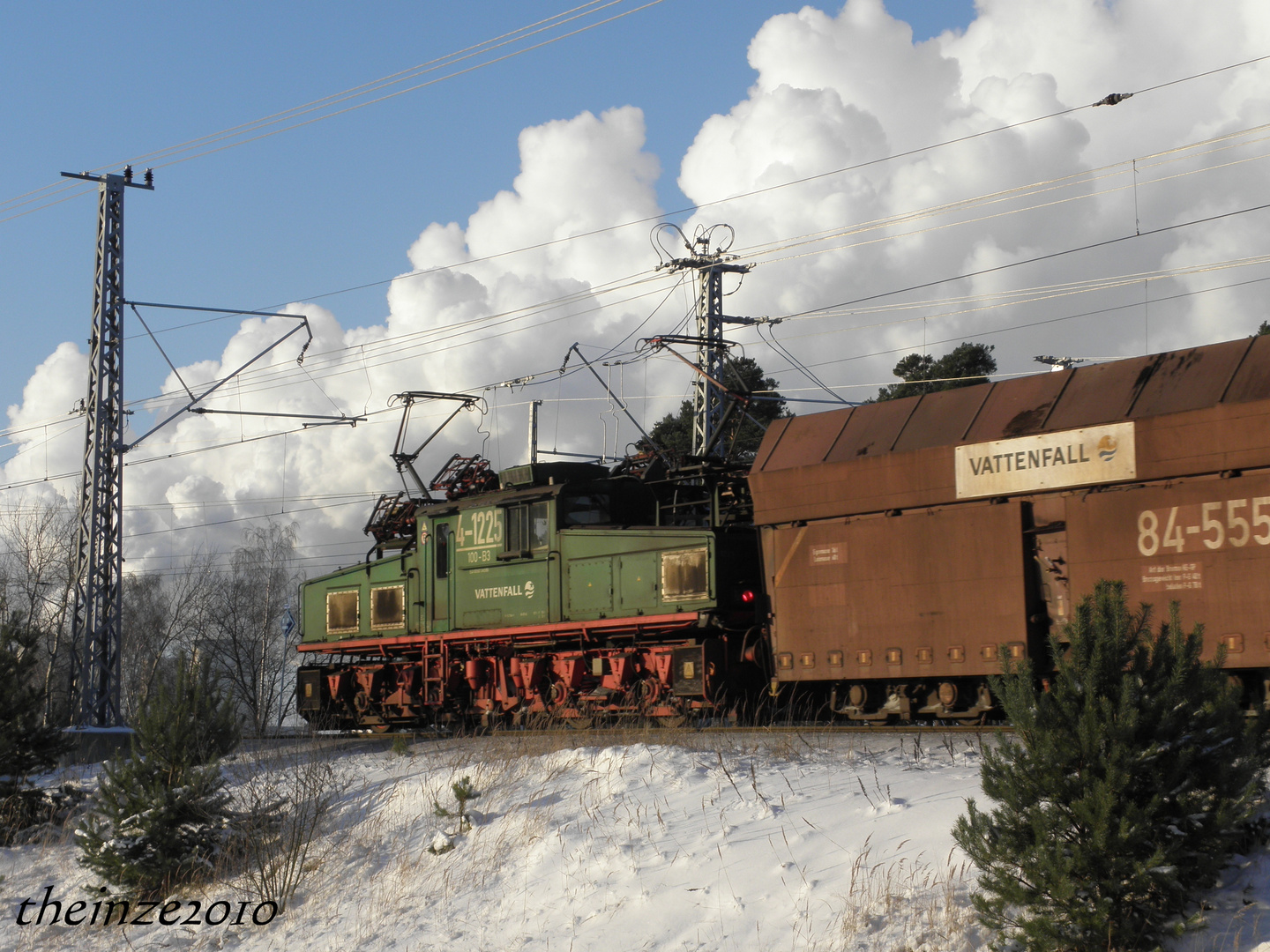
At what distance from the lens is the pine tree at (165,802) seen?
11070 millimetres

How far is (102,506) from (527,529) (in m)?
7.97

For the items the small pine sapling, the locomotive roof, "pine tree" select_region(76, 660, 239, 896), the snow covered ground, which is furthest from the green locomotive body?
"pine tree" select_region(76, 660, 239, 896)

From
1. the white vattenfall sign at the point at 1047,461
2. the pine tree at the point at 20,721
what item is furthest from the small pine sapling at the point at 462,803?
the pine tree at the point at 20,721

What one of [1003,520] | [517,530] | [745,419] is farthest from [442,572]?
[745,419]

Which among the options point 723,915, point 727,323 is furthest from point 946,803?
point 727,323

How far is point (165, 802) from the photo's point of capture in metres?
11.2

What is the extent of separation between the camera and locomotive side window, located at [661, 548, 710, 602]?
53.0 ft

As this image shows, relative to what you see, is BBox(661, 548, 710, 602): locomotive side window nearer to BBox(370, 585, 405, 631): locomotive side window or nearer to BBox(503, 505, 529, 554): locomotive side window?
BBox(503, 505, 529, 554): locomotive side window

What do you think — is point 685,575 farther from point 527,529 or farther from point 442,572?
point 442,572

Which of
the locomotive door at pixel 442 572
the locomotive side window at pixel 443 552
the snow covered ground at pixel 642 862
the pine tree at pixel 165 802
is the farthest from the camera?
the locomotive side window at pixel 443 552

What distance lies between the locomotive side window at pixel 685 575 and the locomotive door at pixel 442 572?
5.14 metres

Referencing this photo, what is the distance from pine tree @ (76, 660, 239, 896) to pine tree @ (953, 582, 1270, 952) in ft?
25.3

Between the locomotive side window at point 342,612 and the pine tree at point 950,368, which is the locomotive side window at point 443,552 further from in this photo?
the pine tree at point 950,368

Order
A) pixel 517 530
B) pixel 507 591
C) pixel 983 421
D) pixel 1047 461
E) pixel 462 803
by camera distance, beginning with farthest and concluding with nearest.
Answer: pixel 507 591 < pixel 517 530 < pixel 983 421 < pixel 1047 461 < pixel 462 803
